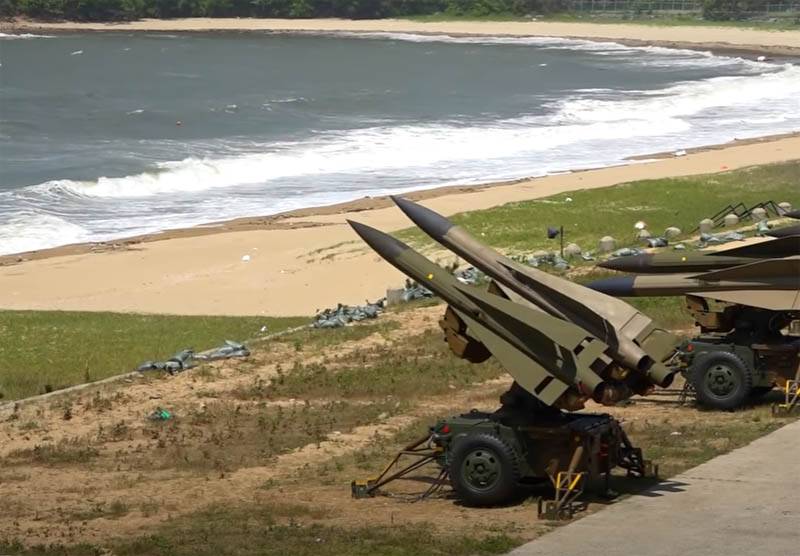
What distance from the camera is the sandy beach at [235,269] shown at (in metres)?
33.1

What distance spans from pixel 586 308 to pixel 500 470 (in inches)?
75.8

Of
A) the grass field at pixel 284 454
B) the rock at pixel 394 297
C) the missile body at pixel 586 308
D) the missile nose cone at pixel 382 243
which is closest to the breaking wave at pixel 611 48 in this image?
the rock at pixel 394 297

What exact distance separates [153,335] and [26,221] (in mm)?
17859

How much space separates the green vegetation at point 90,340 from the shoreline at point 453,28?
10884 centimetres

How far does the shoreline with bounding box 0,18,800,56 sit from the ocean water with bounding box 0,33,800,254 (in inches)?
437

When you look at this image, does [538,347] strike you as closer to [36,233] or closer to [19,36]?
[36,233]

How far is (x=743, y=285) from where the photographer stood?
2036 centimetres

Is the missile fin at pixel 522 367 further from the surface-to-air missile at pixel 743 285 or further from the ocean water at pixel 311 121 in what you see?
the ocean water at pixel 311 121

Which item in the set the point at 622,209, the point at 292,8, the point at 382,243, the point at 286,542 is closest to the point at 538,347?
the point at 382,243

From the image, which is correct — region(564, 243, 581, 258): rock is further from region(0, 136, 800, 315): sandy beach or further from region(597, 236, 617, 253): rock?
region(0, 136, 800, 315): sandy beach

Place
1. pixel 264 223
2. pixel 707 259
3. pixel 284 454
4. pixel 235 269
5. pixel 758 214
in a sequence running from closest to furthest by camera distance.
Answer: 1. pixel 284 454
2. pixel 707 259
3. pixel 758 214
4. pixel 235 269
5. pixel 264 223

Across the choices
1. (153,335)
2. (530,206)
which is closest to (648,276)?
(153,335)

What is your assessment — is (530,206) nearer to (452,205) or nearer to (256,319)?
(452,205)

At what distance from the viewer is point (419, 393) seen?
21719 millimetres
